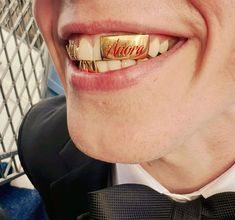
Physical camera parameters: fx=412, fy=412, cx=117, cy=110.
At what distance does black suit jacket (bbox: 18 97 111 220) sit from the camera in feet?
3.26

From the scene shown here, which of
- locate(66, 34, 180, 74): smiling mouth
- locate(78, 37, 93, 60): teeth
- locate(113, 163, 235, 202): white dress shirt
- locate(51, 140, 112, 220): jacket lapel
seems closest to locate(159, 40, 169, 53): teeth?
locate(66, 34, 180, 74): smiling mouth

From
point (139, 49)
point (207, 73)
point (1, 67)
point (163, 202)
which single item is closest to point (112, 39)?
point (139, 49)

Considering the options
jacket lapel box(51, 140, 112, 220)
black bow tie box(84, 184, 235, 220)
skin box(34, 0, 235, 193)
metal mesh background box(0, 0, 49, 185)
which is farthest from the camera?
metal mesh background box(0, 0, 49, 185)

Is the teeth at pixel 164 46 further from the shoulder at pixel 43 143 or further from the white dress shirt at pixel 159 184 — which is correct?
the shoulder at pixel 43 143

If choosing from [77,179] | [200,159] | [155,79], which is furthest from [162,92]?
[77,179]

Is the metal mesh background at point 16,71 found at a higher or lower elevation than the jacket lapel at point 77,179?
higher

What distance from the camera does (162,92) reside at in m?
0.58

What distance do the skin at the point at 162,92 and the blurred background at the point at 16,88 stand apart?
615mm

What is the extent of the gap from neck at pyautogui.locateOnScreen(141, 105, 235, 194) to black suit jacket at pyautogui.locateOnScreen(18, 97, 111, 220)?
190 millimetres

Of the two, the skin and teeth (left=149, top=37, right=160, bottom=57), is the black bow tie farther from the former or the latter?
teeth (left=149, top=37, right=160, bottom=57)

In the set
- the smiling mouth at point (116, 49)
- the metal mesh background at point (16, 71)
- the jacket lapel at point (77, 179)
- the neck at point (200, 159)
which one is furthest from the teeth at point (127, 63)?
the metal mesh background at point (16, 71)

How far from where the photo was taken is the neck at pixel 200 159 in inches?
29.5

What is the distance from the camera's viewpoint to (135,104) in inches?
23.0

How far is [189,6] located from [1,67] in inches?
32.8
